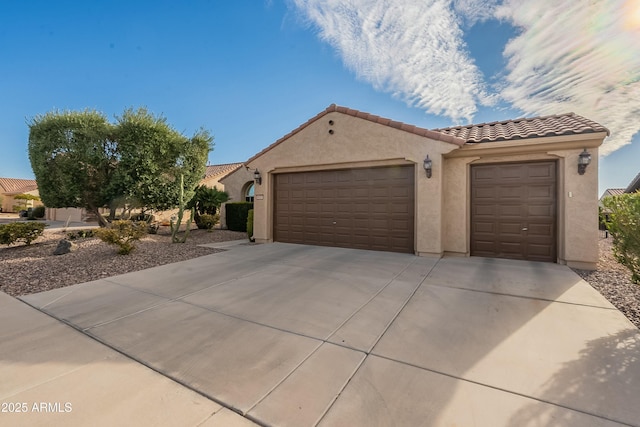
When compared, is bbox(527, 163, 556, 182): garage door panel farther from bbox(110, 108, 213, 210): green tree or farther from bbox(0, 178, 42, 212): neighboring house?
bbox(0, 178, 42, 212): neighboring house

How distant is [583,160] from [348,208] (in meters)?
6.32

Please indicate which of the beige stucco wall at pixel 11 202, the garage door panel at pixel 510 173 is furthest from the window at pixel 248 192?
A: the beige stucco wall at pixel 11 202

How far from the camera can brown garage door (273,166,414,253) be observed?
28.2 feet

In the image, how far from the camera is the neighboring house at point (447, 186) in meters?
6.82

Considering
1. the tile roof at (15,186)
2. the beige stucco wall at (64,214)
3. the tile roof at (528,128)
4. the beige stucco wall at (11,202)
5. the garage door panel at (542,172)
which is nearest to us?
the tile roof at (528,128)

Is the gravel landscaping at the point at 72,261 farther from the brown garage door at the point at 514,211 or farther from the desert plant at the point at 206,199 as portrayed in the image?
the brown garage door at the point at 514,211

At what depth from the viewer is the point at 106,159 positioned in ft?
36.5

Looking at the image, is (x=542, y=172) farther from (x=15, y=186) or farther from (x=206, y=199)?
(x=15, y=186)

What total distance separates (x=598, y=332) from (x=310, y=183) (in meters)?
8.28

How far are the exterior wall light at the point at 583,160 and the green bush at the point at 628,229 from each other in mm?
1706

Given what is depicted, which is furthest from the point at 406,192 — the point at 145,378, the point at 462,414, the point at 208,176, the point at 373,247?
the point at 208,176

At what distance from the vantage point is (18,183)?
4116 cm

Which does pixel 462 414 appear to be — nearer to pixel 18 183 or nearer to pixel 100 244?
pixel 100 244

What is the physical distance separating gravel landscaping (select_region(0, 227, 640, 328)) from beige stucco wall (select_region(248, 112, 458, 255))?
3.18 metres
